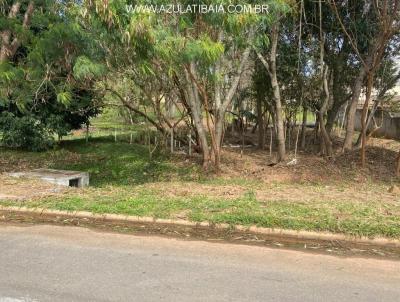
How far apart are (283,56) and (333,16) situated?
1.55 m

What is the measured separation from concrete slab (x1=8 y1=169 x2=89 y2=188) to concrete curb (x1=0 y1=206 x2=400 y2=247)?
2300 millimetres

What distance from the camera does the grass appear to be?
6410 mm

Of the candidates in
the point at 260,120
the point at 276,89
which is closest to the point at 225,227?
the point at 276,89

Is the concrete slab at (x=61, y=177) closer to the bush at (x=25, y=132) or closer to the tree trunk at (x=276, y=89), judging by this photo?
the bush at (x=25, y=132)

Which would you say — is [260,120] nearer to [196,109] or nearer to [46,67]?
[196,109]

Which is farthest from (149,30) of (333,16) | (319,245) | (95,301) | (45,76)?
(333,16)

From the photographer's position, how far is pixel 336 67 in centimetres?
1272

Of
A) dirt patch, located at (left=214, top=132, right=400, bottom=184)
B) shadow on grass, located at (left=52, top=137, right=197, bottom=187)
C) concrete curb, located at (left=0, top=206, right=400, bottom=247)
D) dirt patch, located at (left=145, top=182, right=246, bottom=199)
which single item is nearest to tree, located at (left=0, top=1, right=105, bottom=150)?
shadow on grass, located at (left=52, top=137, right=197, bottom=187)

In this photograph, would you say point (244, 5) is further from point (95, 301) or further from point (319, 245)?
point (95, 301)

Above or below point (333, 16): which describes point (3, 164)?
below

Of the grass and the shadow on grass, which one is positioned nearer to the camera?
the grass

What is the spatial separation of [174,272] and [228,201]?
2782 mm

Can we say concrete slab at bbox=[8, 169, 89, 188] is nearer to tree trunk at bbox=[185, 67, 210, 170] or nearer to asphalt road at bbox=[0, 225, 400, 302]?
tree trunk at bbox=[185, 67, 210, 170]

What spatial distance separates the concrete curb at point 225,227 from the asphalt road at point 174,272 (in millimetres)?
487
